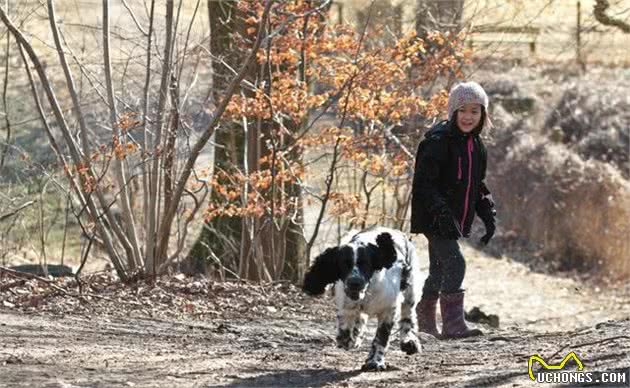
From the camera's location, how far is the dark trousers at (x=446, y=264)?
960 cm

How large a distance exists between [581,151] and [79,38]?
1295 cm

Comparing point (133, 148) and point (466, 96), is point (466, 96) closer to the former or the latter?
point (466, 96)

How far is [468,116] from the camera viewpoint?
9.49 metres

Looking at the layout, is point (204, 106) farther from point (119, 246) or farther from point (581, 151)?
point (581, 151)

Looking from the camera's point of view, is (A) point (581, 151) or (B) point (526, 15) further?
(A) point (581, 151)

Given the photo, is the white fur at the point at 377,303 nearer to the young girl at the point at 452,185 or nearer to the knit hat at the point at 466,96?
the young girl at the point at 452,185

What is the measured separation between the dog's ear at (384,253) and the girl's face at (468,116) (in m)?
1.60

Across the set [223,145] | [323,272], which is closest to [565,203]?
[223,145]

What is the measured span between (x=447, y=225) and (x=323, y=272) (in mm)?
1309

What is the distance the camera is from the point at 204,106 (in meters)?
14.2

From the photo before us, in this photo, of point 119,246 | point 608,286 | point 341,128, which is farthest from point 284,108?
point 608,286

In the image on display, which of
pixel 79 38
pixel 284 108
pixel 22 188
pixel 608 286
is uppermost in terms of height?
pixel 79 38

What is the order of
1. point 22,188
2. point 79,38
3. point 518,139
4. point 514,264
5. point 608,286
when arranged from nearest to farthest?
point 22,188, point 79,38, point 608,286, point 514,264, point 518,139

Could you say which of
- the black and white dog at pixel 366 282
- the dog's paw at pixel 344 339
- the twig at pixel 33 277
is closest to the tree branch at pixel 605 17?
the twig at pixel 33 277
